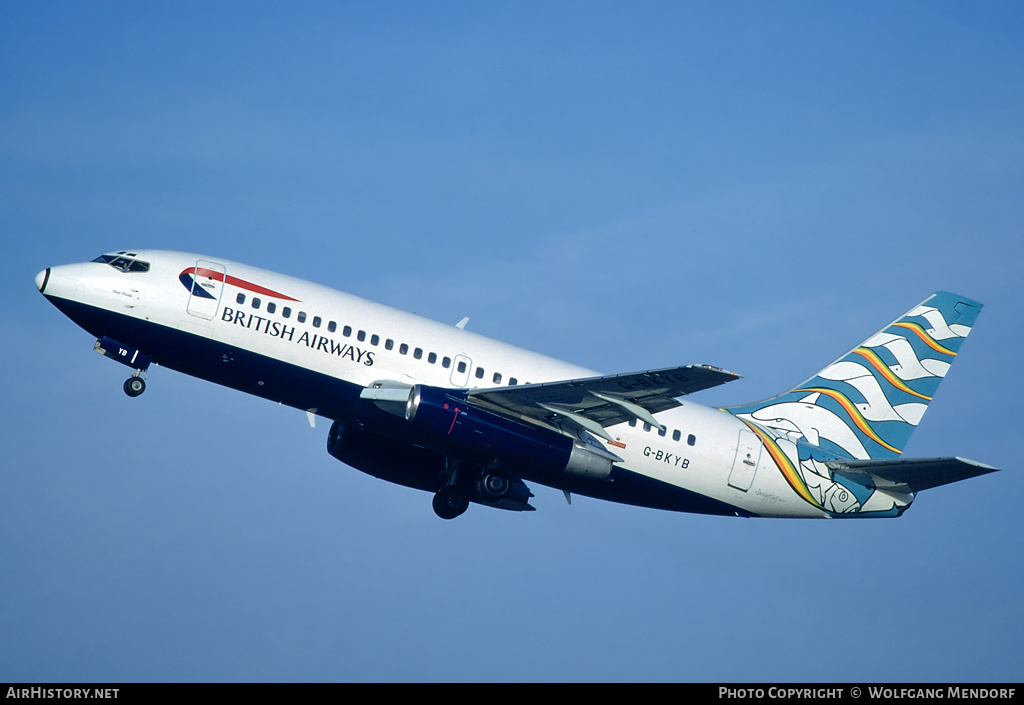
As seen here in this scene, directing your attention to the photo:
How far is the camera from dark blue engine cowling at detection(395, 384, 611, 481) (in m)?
38.4

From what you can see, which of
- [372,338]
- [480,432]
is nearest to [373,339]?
[372,338]

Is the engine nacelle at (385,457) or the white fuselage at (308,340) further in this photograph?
the engine nacelle at (385,457)

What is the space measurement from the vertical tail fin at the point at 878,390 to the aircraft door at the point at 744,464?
228 centimetres

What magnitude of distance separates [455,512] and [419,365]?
796 cm

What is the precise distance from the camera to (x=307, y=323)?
3950 cm

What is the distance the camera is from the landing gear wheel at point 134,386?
39656 mm

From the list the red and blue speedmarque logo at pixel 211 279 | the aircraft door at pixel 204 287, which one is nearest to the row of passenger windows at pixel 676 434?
the red and blue speedmarque logo at pixel 211 279

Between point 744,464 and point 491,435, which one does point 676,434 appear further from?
point 491,435

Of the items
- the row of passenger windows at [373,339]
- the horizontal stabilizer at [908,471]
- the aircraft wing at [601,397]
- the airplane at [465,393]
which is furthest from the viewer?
the row of passenger windows at [373,339]

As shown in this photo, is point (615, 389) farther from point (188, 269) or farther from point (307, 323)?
point (188, 269)

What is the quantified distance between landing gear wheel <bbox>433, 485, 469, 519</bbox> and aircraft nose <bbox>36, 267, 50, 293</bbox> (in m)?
16.3

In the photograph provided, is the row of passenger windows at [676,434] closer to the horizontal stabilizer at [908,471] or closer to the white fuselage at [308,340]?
the white fuselage at [308,340]
